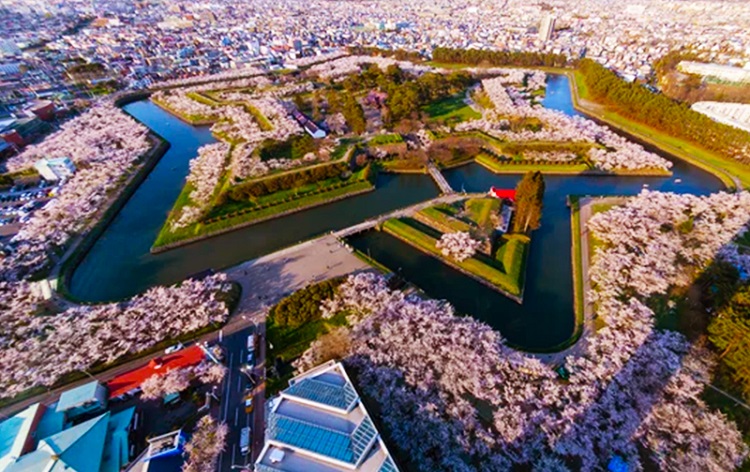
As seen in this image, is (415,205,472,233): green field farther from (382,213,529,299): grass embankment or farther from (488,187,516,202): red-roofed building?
(488,187,516,202): red-roofed building

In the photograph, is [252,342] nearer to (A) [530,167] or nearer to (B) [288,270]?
(B) [288,270]

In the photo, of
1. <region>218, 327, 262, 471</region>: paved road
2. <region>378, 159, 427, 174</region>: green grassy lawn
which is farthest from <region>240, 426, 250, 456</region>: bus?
<region>378, 159, 427, 174</region>: green grassy lawn

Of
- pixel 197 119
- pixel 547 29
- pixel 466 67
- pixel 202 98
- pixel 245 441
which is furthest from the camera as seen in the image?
pixel 547 29

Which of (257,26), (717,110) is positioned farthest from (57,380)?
(257,26)

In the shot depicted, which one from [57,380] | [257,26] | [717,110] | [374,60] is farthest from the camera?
[257,26]

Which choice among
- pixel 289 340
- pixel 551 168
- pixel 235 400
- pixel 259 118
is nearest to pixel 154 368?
pixel 235 400

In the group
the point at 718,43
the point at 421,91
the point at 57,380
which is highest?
the point at 718,43

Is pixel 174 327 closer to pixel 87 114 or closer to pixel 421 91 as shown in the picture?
pixel 421 91
